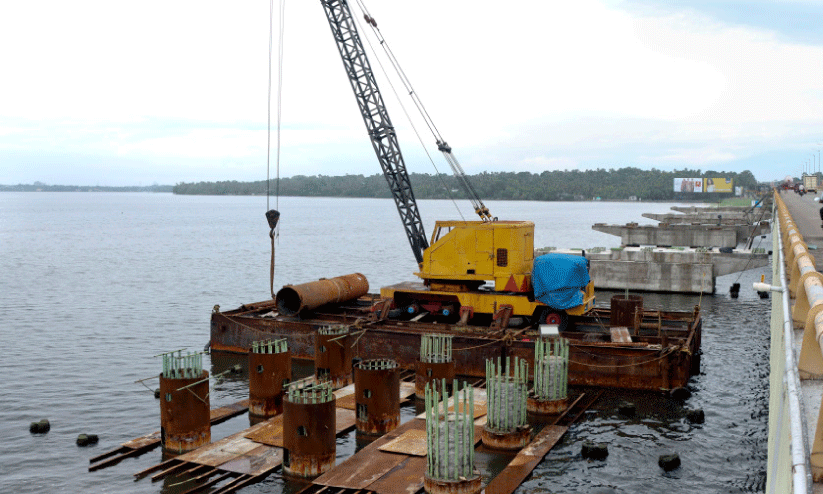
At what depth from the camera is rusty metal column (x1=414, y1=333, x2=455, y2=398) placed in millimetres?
20984

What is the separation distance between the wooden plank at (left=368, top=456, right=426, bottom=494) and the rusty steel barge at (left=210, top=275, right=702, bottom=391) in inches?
308

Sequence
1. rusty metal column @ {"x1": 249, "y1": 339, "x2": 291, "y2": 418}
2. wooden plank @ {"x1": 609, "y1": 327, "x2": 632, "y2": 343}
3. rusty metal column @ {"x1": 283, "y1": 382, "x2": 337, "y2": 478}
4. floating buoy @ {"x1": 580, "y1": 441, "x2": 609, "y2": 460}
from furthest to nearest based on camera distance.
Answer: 1. wooden plank @ {"x1": 609, "y1": 327, "x2": 632, "y2": 343}
2. rusty metal column @ {"x1": 249, "y1": 339, "x2": 291, "y2": 418}
3. floating buoy @ {"x1": 580, "y1": 441, "x2": 609, "y2": 460}
4. rusty metal column @ {"x1": 283, "y1": 382, "x2": 337, "y2": 478}

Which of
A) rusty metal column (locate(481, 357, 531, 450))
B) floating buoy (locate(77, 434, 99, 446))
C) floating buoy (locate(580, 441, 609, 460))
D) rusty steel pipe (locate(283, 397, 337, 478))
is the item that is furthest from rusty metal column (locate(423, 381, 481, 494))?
floating buoy (locate(77, 434, 99, 446))

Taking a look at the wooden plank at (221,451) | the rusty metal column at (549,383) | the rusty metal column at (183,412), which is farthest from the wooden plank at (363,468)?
the rusty metal column at (549,383)

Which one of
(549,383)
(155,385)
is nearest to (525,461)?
(549,383)

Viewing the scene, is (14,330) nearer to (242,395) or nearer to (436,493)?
(242,395)

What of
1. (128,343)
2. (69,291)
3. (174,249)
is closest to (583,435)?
(128,343)

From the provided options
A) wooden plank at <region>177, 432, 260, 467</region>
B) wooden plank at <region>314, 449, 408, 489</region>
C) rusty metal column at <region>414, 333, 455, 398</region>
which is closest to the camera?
wooden plank at <region>314, 449, 408, 489</region>

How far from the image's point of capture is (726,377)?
2602 cm

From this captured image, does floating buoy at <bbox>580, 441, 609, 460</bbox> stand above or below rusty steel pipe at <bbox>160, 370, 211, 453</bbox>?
below

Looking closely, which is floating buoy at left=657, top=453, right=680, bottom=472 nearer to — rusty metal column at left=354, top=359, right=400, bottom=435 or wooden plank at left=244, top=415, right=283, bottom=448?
rusty metal column at left=354, top=359, right=400, bottom=435

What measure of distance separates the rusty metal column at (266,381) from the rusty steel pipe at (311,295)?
7.28 meters

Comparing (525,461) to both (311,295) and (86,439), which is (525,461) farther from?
(311,295)

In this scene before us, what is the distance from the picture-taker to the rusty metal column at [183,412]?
17141 millimetres
